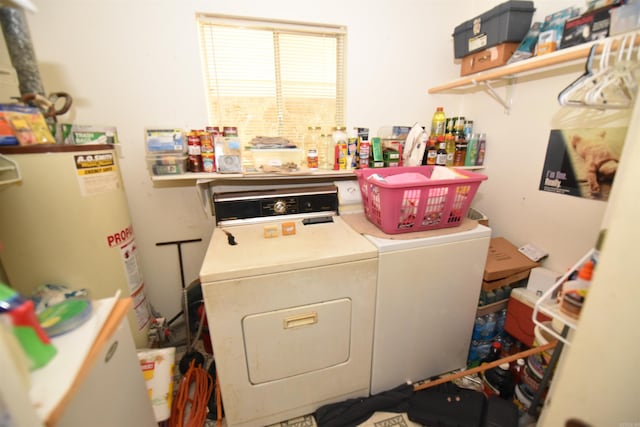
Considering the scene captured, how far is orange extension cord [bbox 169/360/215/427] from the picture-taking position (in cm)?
127

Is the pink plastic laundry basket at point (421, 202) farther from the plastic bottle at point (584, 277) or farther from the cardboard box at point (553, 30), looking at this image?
the cardboard box at point (553, 30)

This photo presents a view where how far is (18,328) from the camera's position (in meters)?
0.49

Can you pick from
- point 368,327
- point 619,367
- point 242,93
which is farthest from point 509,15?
point 368,327

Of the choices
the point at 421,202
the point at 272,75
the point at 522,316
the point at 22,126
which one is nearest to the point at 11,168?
the point at 22,126

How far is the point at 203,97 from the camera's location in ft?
5.17

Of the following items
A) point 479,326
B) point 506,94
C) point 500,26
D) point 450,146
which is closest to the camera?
point 500,26

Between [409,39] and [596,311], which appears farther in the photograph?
[409,39]

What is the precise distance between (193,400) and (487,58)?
2.64 meters

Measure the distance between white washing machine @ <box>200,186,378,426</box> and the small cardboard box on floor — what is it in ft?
2.57

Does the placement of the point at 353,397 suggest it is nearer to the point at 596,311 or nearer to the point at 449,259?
the point at 449,259

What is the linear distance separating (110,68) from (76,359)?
1.55 meters

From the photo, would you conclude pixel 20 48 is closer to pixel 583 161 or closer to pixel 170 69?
pixel 170 69

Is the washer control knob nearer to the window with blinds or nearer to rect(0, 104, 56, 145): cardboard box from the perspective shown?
the window with blinds

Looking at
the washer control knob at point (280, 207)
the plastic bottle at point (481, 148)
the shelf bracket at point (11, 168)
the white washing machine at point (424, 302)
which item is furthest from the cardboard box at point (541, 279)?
the shelf bracket at point (11, 168)
